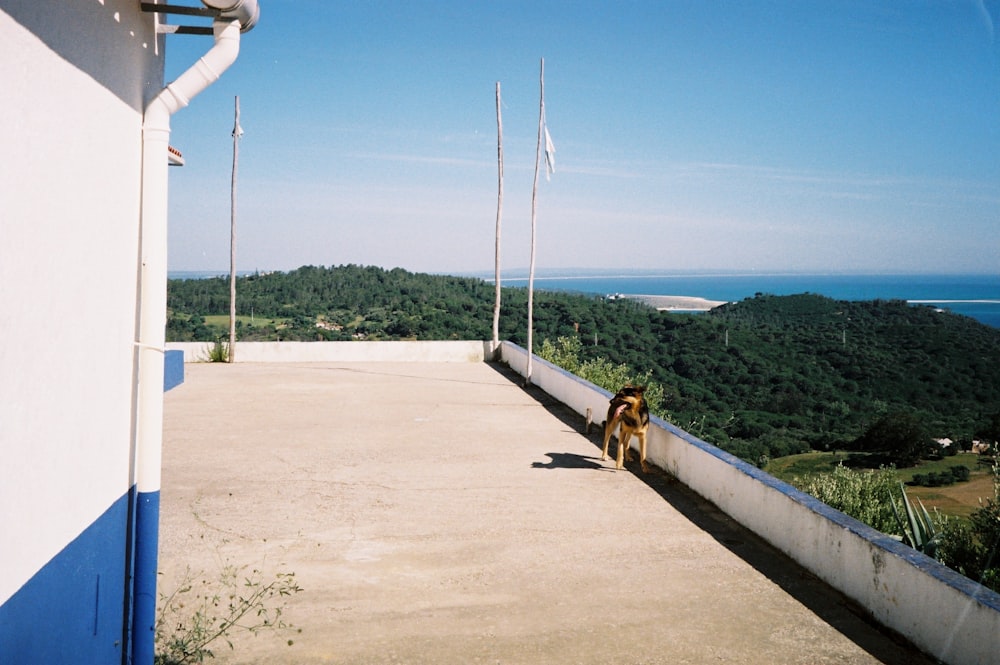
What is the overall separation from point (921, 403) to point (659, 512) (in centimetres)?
4555

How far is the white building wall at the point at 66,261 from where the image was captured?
8.70 ft

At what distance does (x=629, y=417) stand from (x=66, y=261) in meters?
6.36

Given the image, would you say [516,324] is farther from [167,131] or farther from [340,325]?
[167,131]

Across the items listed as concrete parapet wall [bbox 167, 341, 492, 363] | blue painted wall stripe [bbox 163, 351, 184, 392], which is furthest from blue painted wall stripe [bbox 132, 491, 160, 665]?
concrete parapet wall [bbox 167, 341, 492, 363]

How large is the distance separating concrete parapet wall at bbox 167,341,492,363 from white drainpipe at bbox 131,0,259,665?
660 inches

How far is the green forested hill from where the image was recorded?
36.2 metres

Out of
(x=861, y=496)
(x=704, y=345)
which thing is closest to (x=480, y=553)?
(x=861, y=496)

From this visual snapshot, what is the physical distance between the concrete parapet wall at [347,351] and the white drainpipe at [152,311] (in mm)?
16758

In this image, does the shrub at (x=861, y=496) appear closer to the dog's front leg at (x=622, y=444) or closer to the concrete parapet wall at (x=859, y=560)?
the concrete parapet wall at (x=859, y=560)

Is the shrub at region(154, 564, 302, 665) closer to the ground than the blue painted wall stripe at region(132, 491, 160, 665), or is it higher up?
closer to the ground

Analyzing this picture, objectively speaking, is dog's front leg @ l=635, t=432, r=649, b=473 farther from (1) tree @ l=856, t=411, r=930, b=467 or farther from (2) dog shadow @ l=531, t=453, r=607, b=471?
(1) tree @ l=856, t=411, r=930, b=467

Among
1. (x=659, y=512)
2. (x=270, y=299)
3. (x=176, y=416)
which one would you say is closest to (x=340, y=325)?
(x=270, y=299)

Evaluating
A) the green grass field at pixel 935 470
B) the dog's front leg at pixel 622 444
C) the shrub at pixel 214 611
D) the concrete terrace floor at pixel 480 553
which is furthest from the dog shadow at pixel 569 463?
the green grass field at pixel 935 470

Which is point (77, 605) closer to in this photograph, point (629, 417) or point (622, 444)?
point (629, 417)
